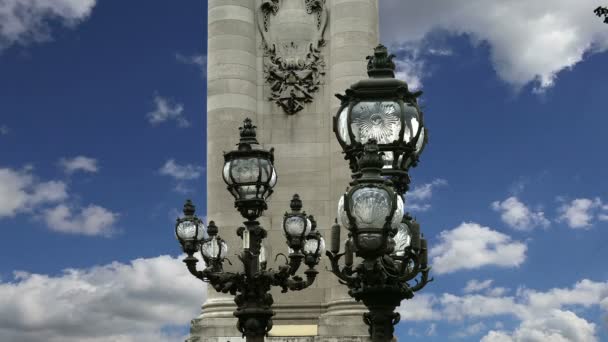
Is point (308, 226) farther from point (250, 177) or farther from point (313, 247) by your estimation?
point (250, 177)

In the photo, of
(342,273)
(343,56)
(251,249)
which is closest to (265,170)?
(251,249)

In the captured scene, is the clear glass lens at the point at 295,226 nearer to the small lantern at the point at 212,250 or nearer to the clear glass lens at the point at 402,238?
the small lantern at the point at 212,250

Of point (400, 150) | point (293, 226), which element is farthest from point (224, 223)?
point (400, 150)

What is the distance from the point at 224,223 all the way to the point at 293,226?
9.15 metres

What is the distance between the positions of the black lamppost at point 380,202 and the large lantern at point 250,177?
162 inches

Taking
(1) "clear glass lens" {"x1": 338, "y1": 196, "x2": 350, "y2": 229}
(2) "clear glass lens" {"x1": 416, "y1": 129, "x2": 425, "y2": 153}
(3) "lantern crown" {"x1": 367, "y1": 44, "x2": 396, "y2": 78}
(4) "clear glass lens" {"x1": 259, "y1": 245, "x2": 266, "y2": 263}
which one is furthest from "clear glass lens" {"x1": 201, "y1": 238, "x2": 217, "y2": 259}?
(1) "clear glass lens" {"x1": 338, "y1": 196, "x2": 350, "y2": 229}

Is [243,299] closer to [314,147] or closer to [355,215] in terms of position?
[355,215]

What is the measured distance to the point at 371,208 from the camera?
950 cm

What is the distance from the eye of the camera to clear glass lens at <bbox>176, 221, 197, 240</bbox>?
16.4 meters

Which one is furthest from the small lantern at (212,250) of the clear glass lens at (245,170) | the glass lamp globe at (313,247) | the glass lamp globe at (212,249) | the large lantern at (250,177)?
the glass lamp globe at (313,247)

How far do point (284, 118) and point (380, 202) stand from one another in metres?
17.3

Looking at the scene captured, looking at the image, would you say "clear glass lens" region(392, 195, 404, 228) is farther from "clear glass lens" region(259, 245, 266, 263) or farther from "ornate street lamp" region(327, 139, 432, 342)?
"clear glass lens" region(259, 245, 266, 263)

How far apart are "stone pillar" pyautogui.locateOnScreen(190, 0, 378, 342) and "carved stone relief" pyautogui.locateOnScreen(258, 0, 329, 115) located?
4 centimetres

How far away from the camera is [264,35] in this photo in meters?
27.1
